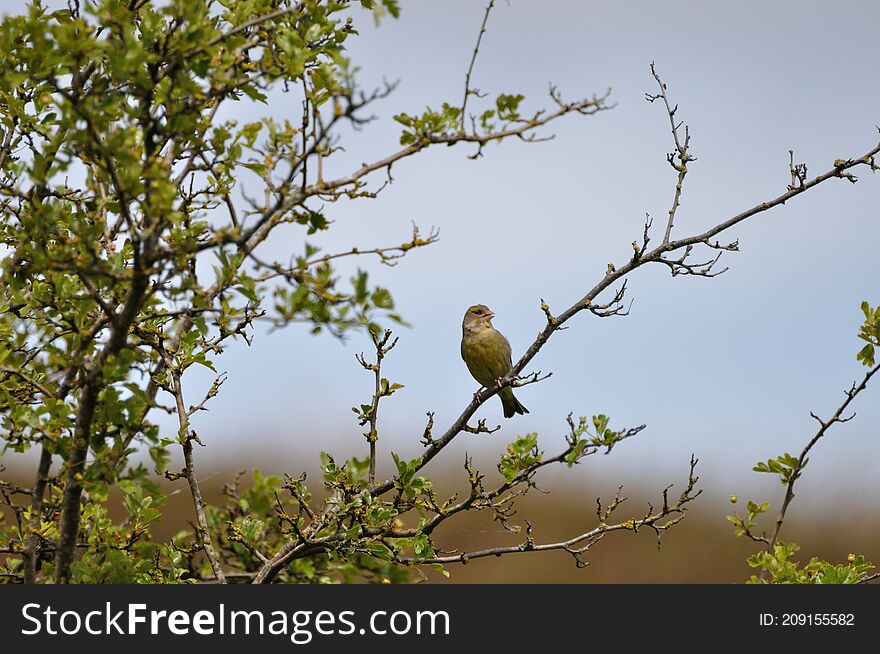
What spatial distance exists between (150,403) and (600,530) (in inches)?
85.3

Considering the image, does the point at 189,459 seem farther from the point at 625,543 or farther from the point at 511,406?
the point at 625,543

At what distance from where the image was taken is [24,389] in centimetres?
455

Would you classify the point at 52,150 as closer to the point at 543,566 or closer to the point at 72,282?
the point at 72,282

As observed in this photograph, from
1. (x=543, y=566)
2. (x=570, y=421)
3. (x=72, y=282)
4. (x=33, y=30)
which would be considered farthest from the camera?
(x=543, y=566)

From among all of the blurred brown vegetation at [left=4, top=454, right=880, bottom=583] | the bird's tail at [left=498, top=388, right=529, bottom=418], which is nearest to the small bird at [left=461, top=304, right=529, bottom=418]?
the bird's tail at [left=498, top=388, right=529, bottom=418]

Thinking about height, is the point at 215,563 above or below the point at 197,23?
below

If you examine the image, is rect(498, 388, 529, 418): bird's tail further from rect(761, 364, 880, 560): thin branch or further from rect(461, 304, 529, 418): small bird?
rect(761, 364, 880, 560): thin branch

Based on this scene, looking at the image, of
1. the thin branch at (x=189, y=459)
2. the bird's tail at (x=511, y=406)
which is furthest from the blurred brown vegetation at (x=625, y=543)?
the thin branch at (x=189, y=459)

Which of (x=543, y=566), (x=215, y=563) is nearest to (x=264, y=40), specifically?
(x=215, y=563)

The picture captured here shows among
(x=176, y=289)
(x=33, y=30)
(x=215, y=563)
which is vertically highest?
(x=33, y=30)

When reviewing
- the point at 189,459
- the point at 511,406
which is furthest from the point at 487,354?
the point at 189,459

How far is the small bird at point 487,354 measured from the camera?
847 centimetres

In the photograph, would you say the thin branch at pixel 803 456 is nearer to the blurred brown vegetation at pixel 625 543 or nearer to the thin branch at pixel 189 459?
the thin branch at pixel 189 459

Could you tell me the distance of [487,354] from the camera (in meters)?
8.47
